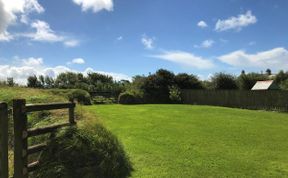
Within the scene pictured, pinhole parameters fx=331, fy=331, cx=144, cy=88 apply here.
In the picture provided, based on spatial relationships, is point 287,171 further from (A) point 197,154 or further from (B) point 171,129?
(B) point 171,129

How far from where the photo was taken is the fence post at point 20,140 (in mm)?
5598

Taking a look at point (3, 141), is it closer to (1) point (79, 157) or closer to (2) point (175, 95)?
(1) point (79, 157)

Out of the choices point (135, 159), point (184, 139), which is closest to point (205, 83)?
point (184, 139)

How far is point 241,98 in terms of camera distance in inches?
1205

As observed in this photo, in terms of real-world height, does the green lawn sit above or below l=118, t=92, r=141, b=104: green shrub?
below

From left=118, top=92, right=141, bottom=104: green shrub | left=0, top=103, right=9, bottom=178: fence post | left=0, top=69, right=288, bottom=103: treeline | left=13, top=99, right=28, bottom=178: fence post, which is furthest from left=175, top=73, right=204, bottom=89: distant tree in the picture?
left=0, top=103, right=9, bottom=178: fence post

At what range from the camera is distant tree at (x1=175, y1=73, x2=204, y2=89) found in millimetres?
38594

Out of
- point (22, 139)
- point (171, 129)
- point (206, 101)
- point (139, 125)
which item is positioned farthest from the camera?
point (206, 101)

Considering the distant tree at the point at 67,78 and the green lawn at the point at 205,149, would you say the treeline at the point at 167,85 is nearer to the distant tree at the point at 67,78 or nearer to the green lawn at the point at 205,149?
the green lawn at the point at 205,149

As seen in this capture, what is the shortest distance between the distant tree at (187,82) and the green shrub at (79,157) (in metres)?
32.2

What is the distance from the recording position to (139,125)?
47.1 ft

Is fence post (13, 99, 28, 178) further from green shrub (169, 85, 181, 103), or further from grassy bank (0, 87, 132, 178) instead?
green shrub (169, 85, 181, 103)

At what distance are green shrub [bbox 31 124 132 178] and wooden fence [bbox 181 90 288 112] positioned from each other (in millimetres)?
22774

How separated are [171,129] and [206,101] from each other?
70.6 feet
